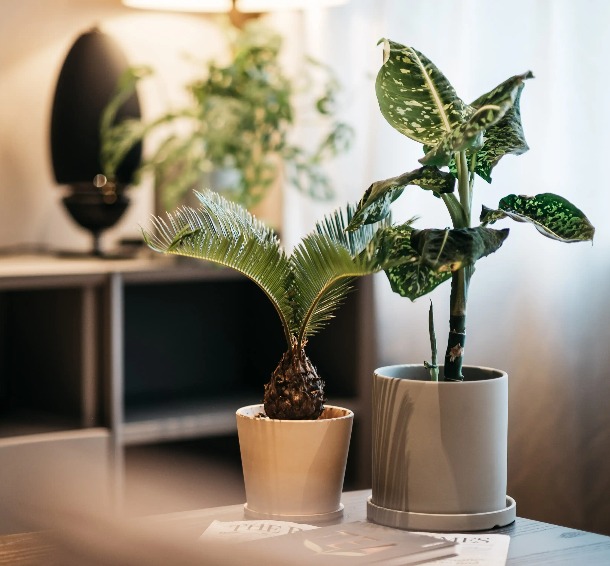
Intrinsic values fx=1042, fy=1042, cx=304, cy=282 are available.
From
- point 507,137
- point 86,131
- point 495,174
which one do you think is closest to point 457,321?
point 507,137

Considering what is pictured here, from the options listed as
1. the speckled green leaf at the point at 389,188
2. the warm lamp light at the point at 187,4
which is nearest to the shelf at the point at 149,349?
the warm lamp light at the point at 187,4

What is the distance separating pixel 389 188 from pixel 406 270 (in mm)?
104

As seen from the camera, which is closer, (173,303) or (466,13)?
(466,13)

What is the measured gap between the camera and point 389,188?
1297mm

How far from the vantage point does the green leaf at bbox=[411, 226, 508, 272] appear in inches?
48.0

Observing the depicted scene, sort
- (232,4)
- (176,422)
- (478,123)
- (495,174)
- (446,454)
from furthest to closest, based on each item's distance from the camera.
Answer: (232,4), (176,422), (495,174), (446,454), (478,123)

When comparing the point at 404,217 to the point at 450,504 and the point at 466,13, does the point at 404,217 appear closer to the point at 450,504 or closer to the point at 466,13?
the point at 466,13

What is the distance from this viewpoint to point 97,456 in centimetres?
218

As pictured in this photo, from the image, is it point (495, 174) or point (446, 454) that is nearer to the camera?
point (446, 454)

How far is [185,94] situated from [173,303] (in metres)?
0.58

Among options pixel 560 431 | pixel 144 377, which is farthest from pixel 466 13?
pixel 144 377

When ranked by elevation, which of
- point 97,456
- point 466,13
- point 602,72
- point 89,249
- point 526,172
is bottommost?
point 97,456

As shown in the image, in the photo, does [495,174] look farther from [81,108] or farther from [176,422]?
[81,108]

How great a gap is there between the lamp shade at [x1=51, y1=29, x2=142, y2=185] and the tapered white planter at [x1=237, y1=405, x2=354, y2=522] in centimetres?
123
